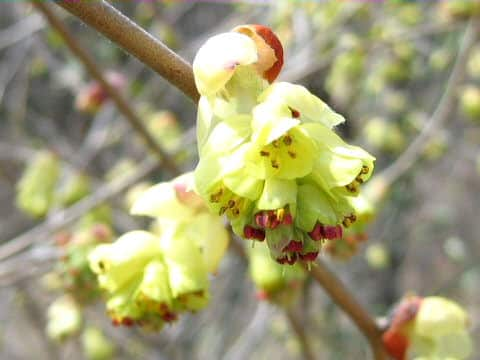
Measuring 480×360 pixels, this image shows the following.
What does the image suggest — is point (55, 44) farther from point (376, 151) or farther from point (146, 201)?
point (146, 201)

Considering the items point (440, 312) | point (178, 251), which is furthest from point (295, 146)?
point (440, 312)

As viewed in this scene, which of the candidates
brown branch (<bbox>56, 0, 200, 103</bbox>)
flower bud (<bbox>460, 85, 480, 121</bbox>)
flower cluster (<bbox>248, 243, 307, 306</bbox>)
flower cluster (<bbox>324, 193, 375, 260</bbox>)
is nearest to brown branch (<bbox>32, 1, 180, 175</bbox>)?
flower cluster (<bbox>248, 243, 307, 306</bbox>)

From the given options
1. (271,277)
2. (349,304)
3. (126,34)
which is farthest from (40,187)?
(126,34)

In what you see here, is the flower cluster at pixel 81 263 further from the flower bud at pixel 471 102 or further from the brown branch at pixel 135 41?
the flower bud at pixel 471 102

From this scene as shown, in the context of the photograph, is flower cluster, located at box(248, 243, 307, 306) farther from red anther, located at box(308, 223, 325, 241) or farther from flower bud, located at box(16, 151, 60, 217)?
flower bud, located at box(16, 151, 60, 217)

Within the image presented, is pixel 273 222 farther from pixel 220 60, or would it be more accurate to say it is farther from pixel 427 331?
pixel 427 331

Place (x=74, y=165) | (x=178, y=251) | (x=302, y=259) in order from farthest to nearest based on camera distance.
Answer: (x=74, y=165) < (x=178, y=251) < (x=302, y=259)

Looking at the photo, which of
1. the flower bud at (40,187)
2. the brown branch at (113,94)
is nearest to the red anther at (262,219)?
the brown branch at (113,94)
